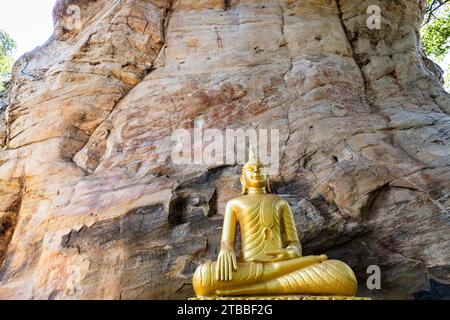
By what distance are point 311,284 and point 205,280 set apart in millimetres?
944

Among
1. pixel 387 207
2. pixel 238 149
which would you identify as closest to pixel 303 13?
pixel 238 149

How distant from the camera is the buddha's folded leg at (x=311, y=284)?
12.6 ft

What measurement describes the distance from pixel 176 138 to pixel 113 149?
2.90ft

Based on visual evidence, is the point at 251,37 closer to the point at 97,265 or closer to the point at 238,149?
the point at 238,149

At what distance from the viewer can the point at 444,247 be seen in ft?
15.4

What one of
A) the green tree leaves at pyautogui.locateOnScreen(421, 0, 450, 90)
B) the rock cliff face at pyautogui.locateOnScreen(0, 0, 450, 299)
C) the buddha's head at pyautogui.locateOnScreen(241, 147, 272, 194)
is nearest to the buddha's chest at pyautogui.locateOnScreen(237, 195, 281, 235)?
the buddha's head at pyautogui.locateOnScreen(241, 147, 272, 194)

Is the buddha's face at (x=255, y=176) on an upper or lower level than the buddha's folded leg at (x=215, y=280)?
upper

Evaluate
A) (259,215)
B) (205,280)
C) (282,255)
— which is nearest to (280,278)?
(282,255)

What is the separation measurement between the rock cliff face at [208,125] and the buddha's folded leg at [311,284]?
1072mm

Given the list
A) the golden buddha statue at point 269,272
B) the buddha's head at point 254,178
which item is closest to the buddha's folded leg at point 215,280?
the golden buddha statue at point 269,272

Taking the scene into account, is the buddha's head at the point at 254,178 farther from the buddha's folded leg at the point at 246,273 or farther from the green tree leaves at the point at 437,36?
the green tree leaves at the point at 437,36

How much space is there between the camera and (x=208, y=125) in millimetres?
6102
